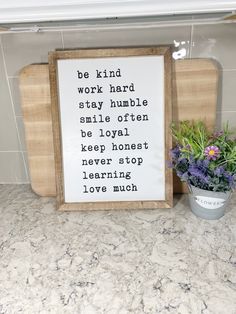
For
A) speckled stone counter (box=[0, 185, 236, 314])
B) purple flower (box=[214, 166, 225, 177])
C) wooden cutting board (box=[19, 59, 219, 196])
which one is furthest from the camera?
wooden cutting board (box=[19, 59, 219, 196])

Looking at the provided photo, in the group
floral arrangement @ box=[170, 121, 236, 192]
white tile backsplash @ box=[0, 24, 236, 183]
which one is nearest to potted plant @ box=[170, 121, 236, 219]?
floral arrangement @ box=[170, 121, 236, 192]

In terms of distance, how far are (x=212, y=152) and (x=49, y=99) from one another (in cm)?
50

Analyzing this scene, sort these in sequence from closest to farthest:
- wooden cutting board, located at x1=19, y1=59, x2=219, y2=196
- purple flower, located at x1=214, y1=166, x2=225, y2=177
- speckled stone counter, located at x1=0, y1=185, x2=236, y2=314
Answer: speckled stone counter, located at x1=0, y1=185, x2=236, y2=314 < purple flower, located at x1=214, y1=166, x2=225, y2=177 < wooden cutting board, located at x1=19, y1=59, x2=219, y2=196

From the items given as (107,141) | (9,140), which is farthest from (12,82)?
(107,141)

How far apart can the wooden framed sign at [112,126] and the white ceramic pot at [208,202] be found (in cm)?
8

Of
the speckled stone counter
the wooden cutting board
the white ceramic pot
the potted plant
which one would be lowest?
the speckled stone counter

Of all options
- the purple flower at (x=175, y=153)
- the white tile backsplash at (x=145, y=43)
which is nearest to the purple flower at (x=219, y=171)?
the purple flower at (x=175, y=153)

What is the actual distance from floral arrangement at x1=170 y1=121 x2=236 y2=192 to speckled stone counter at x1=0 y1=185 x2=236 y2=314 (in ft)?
0.45

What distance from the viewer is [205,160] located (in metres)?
0.83

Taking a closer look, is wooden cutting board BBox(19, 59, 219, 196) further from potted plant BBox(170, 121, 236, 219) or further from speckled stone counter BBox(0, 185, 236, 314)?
speckled stone counter BBox(0, 185, 236, 314)

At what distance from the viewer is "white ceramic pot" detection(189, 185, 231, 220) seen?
860 millimetres

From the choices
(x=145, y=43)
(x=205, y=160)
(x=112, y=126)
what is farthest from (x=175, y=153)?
(x=145, y=43)

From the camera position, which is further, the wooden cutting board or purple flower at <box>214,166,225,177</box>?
the wooden cutting board

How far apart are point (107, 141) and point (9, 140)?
35cm
